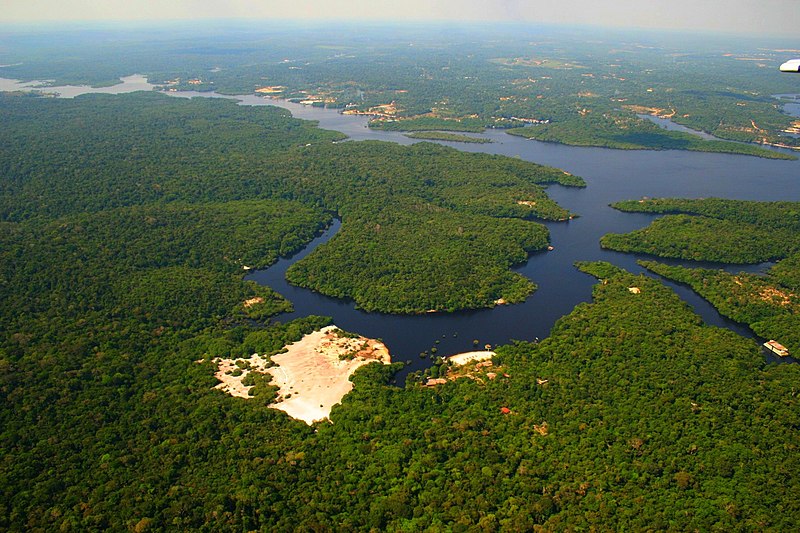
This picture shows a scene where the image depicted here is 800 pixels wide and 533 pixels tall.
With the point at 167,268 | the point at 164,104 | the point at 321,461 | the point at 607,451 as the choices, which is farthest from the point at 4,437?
the point at 164,104

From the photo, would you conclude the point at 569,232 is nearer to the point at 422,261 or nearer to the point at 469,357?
the point at 422,261

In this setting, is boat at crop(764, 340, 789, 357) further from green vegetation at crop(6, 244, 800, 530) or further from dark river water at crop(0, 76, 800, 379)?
green vegetation at crop(6, 244, 800, 530)

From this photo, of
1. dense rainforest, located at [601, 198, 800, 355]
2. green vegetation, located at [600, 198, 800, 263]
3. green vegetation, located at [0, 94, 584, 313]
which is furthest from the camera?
green vegetation, located at [600, 198, 800, 263]

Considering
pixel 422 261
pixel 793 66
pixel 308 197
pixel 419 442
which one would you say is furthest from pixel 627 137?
pixel 419 442

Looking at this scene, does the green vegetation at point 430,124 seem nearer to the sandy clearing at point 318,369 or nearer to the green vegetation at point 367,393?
the green vegetation at point 367,393

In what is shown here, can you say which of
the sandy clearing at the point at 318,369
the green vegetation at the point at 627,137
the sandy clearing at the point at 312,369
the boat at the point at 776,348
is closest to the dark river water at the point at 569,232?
the boat at the point at 776,348

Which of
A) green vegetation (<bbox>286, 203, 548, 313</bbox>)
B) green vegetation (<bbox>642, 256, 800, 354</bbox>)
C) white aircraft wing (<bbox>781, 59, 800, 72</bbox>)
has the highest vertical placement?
white aircraft wing (<bbox>781, 59, 800, 72</bbox>)

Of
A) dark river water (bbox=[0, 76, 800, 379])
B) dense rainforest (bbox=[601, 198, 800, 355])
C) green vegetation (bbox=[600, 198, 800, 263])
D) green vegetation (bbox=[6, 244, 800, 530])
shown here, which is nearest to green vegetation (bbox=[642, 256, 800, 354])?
dense rainforest (bbox=[601, 198, 800, 355])
